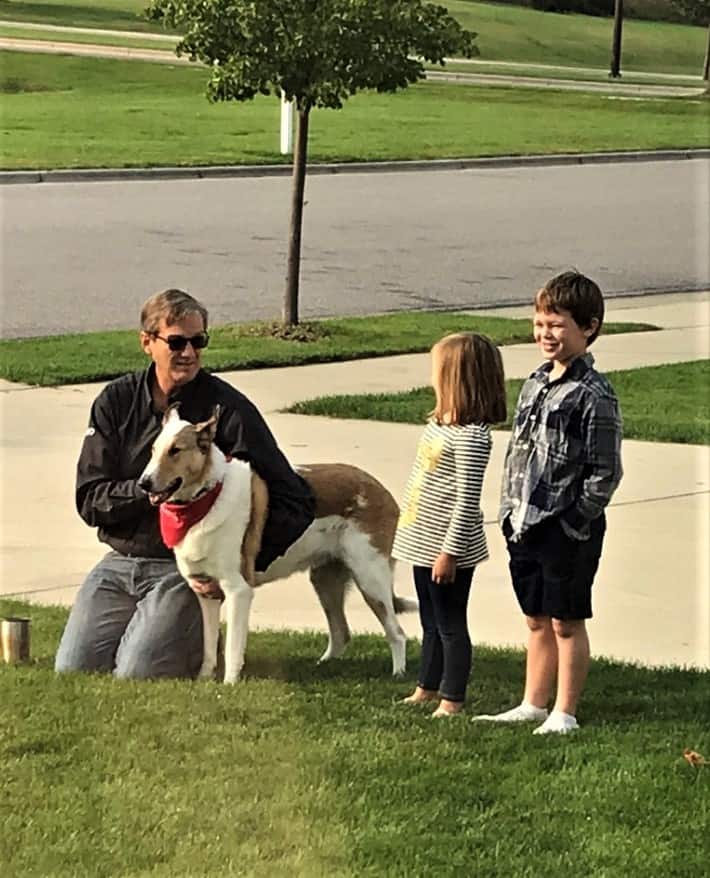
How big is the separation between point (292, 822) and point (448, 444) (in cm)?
147

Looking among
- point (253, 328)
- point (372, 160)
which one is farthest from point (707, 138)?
point (253, 328)

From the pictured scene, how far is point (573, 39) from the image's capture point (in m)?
52.2

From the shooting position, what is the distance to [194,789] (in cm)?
526

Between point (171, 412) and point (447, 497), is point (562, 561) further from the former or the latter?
point (171, 412)

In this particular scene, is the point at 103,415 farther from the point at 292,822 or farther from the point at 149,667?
the point at 292,822

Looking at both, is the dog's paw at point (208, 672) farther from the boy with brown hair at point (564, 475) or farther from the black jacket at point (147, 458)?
the boy with brown hair at point (564, 475)

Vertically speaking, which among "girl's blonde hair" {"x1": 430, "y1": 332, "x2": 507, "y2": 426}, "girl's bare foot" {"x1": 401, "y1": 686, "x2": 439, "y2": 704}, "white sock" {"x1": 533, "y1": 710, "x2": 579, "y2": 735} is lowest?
"girl's bare foot" {"x1": 401, "y1": 686, "x2": 439, "y2": 704}

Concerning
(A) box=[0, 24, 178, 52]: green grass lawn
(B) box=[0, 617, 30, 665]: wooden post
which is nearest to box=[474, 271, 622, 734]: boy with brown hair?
(B) box=[0, 617, 30, 665]: wooden post

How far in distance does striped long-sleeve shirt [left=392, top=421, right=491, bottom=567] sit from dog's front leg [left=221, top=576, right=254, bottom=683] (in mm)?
513

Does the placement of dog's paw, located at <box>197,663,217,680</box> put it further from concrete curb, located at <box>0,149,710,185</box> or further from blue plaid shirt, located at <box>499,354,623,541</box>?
concrete curb, located at <box>0,149,710,185</box>

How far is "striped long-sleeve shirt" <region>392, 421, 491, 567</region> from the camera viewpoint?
6.06 meters

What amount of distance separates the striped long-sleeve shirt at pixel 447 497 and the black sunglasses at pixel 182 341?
2.64 ft

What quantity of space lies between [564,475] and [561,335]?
41cm

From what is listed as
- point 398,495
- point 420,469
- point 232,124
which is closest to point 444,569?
point 420,469
